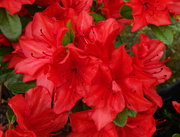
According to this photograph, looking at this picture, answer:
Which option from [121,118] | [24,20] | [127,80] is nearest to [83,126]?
[121,118]

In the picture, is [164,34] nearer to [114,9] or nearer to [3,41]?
[114,9]

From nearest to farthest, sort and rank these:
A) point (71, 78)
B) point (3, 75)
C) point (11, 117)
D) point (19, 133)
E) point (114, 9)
Answer: point (19, 133), point (71, 78), point (11, 117), point (114, 9), point (3, 75)

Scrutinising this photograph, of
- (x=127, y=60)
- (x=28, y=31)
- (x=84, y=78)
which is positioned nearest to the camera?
(x=127, y=60)

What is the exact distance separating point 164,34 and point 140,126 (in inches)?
17.0

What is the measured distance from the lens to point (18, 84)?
1073 mm

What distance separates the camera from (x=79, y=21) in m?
0.90

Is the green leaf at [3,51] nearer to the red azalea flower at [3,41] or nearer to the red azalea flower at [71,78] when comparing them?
the red azalea flower at [3,41]

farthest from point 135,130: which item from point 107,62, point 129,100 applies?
point 107,62

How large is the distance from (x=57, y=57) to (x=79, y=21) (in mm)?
182

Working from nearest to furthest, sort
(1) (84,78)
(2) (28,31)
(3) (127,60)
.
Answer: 1. (3) (127,60)
2. (1) (84,78)
3. (2) (28,31)

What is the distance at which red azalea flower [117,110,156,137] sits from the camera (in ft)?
3.30

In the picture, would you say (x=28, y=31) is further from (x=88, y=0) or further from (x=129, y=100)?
(x=129, y=100)

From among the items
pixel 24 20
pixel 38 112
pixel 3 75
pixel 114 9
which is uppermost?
pixel 114 9

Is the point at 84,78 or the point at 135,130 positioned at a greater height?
the point at 84,78
